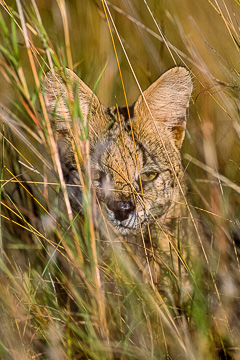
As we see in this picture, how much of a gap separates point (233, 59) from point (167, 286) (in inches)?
45.1

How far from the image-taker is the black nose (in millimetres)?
1784

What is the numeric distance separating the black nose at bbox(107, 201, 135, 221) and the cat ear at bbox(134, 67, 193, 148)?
1.45 ft

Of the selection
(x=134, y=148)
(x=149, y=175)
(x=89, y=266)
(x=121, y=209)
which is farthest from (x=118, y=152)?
(x=89, y=266)

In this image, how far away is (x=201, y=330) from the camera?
123 cm

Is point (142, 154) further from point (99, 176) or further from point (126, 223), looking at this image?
point (126, 223)

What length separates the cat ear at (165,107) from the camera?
6.74 feet

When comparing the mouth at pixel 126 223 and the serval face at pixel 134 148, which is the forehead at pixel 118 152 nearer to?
the serval face at pixel 134 148

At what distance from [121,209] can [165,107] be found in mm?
589

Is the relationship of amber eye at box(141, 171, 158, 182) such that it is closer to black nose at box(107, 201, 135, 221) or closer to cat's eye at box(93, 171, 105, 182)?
cat's eye at box(93, 171, 105, 182)

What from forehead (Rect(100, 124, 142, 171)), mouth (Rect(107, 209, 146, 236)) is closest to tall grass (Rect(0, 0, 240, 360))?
mouth (Rect(107, 209, 146, 236))

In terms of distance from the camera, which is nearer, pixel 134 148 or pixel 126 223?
pixel 126 223

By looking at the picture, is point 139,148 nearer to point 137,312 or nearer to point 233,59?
point 233,59

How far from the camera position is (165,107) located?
215cm

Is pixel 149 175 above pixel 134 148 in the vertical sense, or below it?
below
